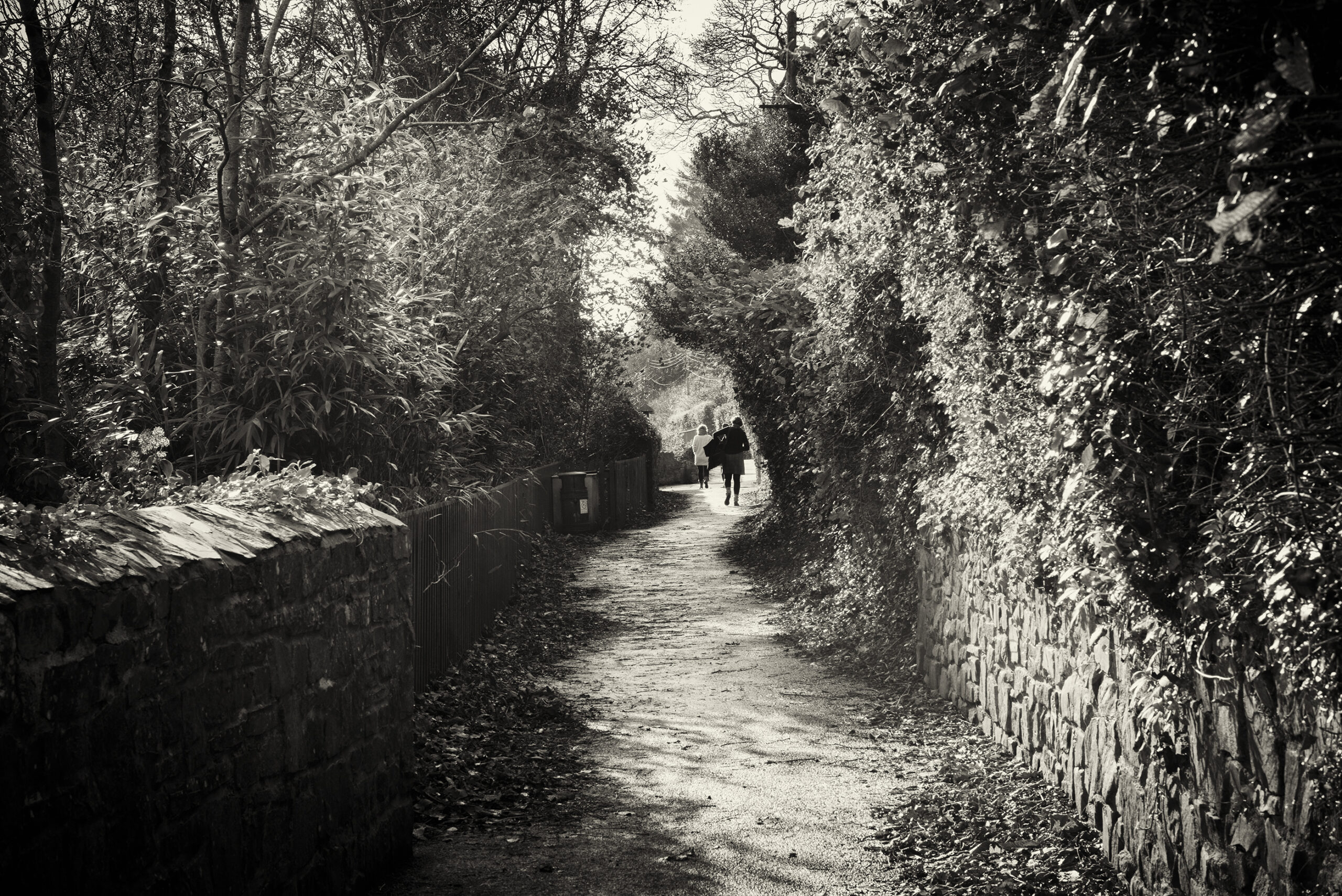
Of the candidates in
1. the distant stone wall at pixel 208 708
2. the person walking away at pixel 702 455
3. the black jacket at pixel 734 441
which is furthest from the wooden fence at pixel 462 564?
the person walking away at pixel 702 455

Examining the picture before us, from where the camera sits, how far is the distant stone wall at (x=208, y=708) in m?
2.91

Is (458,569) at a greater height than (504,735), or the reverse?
(458,569)

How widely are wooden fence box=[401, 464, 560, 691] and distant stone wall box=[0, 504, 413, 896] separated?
1.89 m

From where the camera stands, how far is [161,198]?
7789 millimetres

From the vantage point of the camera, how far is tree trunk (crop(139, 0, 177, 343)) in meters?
7.51

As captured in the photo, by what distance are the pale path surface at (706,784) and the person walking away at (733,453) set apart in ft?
39.0

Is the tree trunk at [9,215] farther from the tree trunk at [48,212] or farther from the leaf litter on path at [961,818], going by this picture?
the leaf litter on path at [961,818]

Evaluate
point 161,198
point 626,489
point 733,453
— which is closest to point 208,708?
point 161,198

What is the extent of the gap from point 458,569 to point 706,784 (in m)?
3.80

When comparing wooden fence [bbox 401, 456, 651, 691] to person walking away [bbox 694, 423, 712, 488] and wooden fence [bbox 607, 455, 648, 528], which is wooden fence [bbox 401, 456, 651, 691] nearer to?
wooden fence [bbox 607, 455, 648, 528]

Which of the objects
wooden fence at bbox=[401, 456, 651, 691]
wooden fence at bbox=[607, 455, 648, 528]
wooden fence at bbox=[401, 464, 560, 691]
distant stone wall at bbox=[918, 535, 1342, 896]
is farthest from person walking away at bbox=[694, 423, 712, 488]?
Result: distant stone wall at bbox=[918, 535, 1342, 896]

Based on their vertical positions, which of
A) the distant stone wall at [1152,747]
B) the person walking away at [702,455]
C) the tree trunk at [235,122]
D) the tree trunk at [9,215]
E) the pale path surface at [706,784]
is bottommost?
the pale path surface at [706,784]

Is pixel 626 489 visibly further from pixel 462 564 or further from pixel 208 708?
pixel 208 708

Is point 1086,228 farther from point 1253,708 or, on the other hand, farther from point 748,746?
point 748,746
